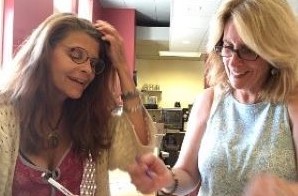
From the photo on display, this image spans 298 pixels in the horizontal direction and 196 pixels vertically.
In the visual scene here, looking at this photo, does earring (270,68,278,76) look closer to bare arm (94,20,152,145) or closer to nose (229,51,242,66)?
nose (229,51,242,66)

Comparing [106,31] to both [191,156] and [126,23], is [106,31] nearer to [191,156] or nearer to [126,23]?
[191,156]

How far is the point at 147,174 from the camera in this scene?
1299 millimetres

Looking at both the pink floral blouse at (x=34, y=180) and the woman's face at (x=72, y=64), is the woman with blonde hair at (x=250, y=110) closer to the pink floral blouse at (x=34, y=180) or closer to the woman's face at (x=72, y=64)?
the pink floral blouse at (x=34, y=180)

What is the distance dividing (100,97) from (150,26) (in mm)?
8053

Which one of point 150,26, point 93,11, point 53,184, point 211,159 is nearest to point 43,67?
point 53,184

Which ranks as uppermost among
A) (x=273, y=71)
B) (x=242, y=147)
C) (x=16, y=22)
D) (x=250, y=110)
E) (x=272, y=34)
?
(x=16, y=22)

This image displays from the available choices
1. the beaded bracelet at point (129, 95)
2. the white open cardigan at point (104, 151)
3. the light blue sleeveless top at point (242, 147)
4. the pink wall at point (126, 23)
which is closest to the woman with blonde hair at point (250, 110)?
the light blue sleeveless top at point (242, 147)

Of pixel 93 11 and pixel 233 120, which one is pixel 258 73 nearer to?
pixel 233 120

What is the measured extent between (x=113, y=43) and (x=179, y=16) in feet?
19.1

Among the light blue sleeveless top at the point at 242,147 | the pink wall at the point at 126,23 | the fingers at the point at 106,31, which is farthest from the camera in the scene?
the pink wall at the point at 126,23

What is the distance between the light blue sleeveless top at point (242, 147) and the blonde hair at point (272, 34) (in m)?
0.07

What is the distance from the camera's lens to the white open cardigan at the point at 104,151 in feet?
4.13

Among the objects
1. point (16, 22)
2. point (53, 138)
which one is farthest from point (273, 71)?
point (16, 22)

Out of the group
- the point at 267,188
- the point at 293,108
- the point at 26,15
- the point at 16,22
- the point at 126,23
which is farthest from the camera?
the point at 126,23
